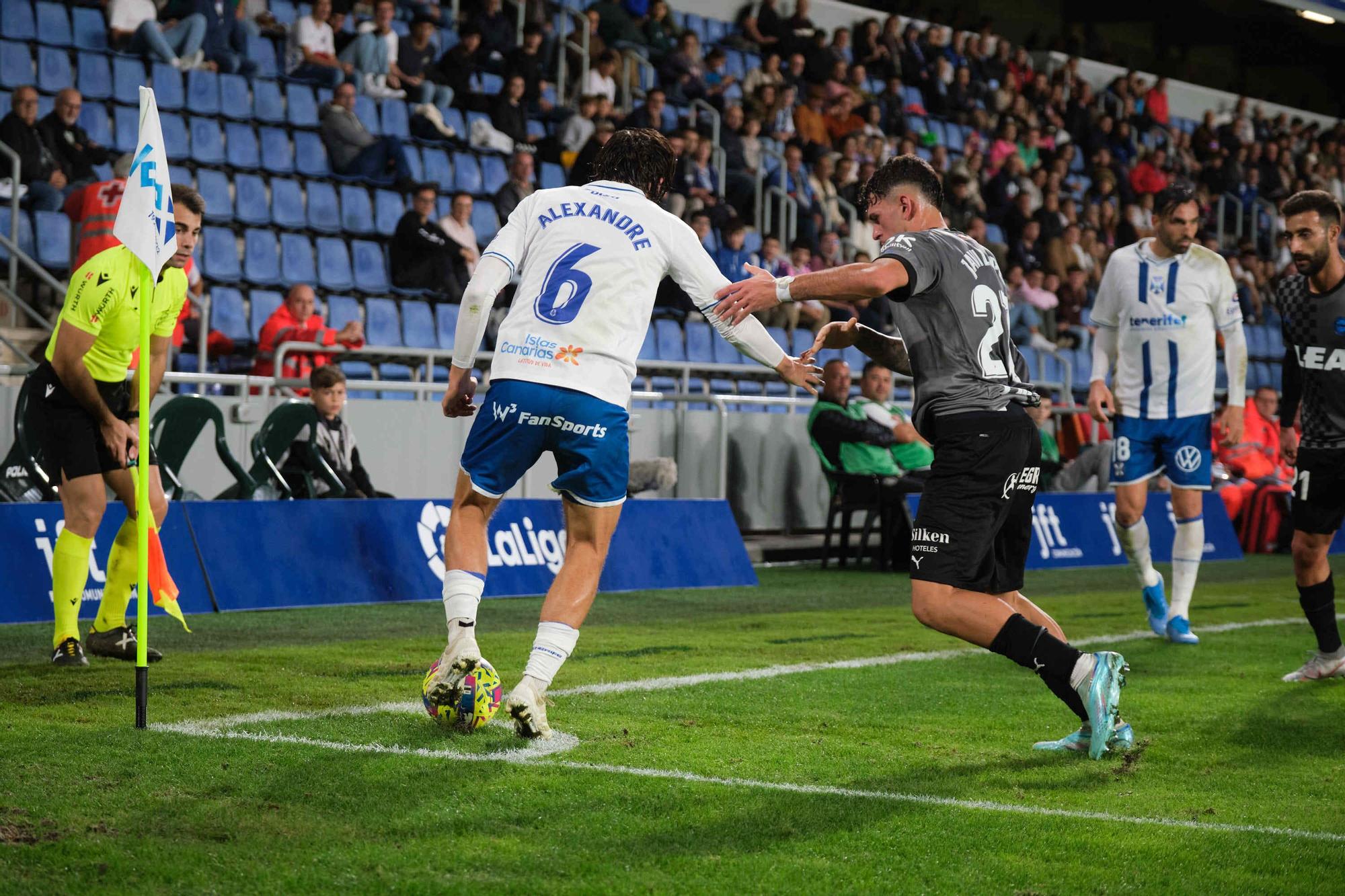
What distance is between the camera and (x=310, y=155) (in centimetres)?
1559

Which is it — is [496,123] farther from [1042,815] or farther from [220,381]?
[1042,815]

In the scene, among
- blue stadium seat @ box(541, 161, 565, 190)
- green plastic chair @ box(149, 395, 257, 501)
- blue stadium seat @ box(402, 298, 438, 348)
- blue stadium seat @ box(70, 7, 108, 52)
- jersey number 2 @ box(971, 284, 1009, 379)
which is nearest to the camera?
jersey number 2 @ box(971, 284, 1009, 379)

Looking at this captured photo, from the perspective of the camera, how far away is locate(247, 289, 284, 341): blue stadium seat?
13.7 metres

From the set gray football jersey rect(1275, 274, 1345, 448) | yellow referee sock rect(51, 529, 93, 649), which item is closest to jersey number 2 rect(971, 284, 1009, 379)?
gray football jersey rect(1275, 274, 1345, 448)

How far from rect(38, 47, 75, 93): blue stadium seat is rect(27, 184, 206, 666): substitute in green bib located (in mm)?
8058

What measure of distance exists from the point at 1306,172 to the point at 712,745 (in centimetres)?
2913

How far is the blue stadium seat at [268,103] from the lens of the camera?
50.7 feet

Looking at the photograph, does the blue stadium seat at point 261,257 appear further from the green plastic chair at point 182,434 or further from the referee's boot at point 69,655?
the referee's boot at point 69,655

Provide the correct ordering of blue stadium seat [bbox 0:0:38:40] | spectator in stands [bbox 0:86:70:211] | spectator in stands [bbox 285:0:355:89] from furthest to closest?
1. spectator in stands [bbox 285:0:355:89]
2. blue stadium seat [bbox 0:0:38:40]
3. spectator in stands [bbox 0:86:70:211]

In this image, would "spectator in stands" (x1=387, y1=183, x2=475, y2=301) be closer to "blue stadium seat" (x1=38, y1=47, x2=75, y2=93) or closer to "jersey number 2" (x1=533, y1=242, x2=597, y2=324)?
"blue stadium seat" (x1=38, y1=47, x2=75, y2=93)

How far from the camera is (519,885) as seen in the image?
3.53 m

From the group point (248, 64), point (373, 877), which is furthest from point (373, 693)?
point (248, 64)

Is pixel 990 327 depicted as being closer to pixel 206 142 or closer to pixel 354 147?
pixel 206 142

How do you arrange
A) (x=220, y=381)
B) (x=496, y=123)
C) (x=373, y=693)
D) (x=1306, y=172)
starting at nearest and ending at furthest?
(x=373, y=693)
(x=220, y=381)
(x=496, y=123)
(x=1306, y=172)
